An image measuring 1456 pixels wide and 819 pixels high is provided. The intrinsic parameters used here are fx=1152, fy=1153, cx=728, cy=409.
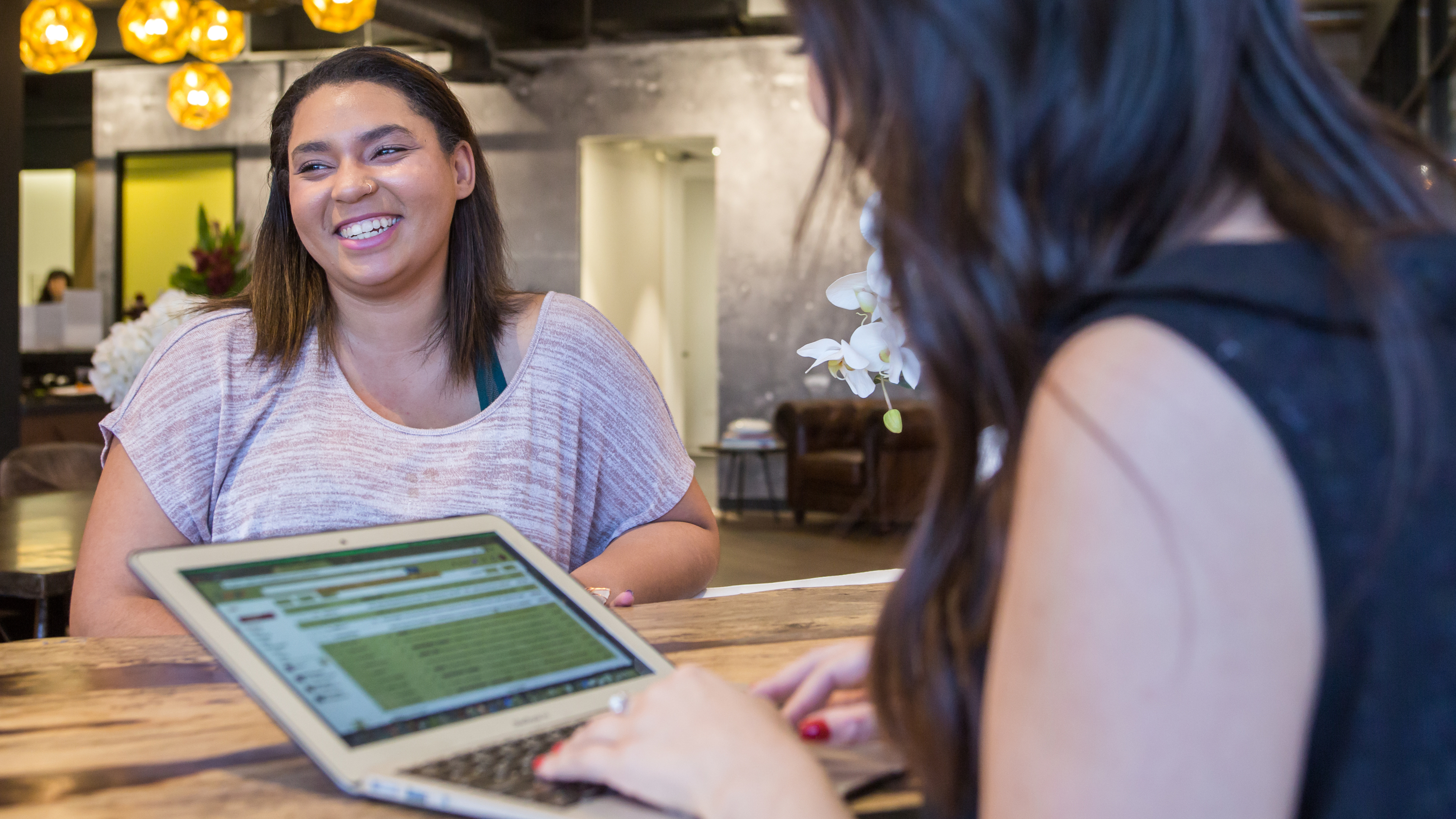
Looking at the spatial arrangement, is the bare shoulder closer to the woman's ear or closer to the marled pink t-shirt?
the marled pink t-shirt

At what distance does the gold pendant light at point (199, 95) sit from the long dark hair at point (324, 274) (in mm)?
5955

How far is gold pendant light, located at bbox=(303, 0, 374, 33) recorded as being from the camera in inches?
211

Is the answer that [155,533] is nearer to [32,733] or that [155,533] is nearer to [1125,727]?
[32,733]

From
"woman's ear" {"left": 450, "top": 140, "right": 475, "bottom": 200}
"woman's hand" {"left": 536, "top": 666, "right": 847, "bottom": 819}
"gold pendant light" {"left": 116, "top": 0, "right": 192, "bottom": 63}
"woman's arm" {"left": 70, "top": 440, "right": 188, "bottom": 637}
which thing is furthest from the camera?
"gold pendant light" {"left": 116, "top": 0, "right": 192, "bottom": 63}

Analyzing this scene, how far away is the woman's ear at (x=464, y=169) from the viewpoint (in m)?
1.90

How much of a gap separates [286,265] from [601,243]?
874 cm

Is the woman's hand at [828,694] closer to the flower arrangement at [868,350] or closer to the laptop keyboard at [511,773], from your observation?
the laptop keyboard at [511,773]

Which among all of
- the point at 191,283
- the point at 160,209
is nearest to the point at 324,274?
the point at 191,283

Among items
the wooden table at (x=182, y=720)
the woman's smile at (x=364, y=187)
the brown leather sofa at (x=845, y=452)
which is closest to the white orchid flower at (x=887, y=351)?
the wooden table at (x=182, y=720)

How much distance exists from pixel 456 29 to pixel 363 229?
739 cm

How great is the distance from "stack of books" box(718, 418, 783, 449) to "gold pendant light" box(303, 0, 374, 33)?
14.6ft

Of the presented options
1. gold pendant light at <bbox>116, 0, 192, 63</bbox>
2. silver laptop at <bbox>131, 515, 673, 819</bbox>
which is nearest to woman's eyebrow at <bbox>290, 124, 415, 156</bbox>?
silver laptop at <bbox>131, 515, 673, 819</bbox>

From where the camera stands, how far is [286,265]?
71.4 inches

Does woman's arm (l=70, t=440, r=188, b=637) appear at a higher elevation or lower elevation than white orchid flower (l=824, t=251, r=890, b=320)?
lower
